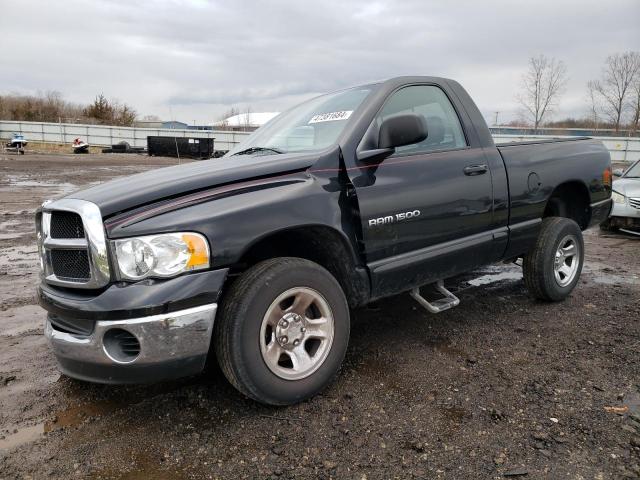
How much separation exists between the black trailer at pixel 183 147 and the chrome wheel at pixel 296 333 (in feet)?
98.5

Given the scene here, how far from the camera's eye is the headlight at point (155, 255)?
2344 mm

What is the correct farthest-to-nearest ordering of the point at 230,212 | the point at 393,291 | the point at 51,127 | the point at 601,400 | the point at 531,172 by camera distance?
1. the point at 51,127
2. the point at 531,172
3. the point at 393,291
4. the point at 601,400
5. the point at 230,212

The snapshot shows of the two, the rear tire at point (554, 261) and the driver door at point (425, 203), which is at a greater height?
the driver door at point (425, 203)

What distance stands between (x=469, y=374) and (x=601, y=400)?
0.73 metres

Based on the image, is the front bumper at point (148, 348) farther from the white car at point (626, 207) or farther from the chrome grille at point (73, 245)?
the white car at point (626, 207)

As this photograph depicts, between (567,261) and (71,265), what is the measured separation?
422 centimetres

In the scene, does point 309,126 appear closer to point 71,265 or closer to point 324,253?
point 324,253

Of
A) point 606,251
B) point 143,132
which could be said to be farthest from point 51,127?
point 606,251

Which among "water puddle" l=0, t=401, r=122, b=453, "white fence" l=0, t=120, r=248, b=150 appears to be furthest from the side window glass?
"white fence" l=0, t=120, r=248, b=150

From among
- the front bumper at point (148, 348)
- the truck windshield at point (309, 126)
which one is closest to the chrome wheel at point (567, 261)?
the truck windshield at point (309, 126)

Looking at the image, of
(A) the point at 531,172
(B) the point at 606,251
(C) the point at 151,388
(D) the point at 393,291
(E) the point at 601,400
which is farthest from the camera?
(B) the point at 606,251

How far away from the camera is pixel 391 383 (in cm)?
306

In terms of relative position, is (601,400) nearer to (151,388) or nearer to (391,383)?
(391,383)

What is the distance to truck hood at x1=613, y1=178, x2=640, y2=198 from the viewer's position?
809 centimetres
